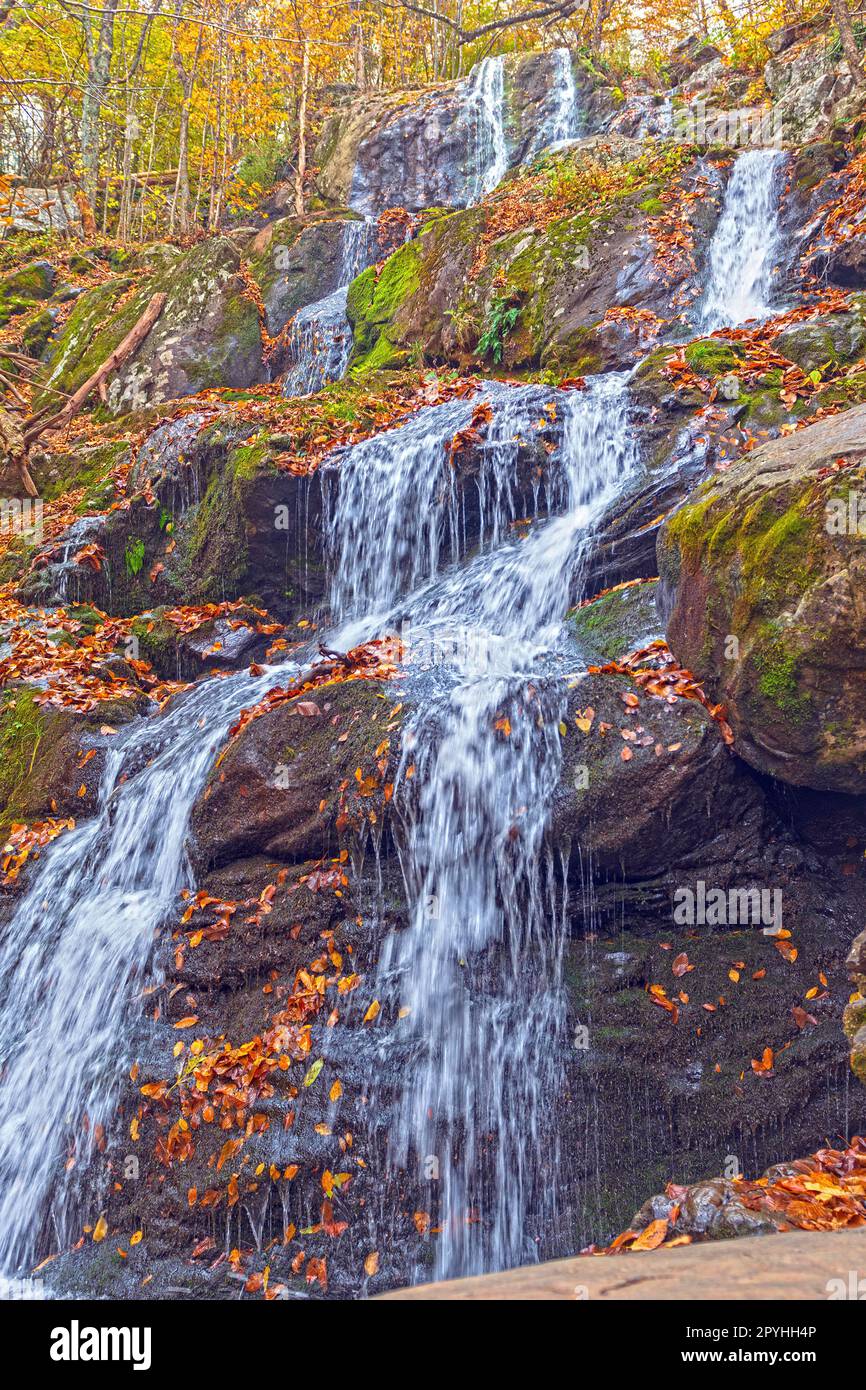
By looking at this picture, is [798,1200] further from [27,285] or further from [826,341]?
[27,285]

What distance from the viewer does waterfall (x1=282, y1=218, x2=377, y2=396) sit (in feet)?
47.0

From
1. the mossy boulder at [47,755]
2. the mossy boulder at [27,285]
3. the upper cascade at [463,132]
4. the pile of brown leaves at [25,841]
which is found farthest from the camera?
the mossy boulder at [27,285]

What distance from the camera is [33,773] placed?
752cm

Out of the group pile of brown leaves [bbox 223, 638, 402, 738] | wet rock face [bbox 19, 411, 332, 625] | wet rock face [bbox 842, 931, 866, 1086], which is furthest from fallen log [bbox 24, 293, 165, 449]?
wet rock face [bbox 842, 931, 866, 1086]

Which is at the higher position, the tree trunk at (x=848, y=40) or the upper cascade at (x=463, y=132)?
the upper cascade at (x=463, y=132)

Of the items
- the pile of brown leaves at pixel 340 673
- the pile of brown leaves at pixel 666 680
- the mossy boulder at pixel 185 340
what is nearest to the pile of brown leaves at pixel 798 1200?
the pile of brown leaves at pixel 666 680

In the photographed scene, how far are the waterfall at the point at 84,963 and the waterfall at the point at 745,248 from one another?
25.7 feet

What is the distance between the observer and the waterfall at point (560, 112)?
1830 centimetres

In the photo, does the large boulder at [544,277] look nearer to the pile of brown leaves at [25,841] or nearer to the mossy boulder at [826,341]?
the mossy boulder at [826,341]

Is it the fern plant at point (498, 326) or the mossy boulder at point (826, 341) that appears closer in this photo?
the mossy boulder at point (826, 341)

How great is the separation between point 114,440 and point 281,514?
4899 millimetres

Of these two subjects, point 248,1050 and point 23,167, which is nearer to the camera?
point 248,1050

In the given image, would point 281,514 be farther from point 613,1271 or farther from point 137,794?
point 613,1271
